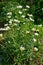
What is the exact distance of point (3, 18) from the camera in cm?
994

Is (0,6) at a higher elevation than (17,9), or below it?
below

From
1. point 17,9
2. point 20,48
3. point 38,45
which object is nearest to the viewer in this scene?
point 20,48

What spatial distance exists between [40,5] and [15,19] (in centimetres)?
188

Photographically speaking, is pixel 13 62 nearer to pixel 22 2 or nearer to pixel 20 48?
pixel 20 48

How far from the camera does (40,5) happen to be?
10.4 m

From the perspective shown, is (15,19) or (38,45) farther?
(15,19)

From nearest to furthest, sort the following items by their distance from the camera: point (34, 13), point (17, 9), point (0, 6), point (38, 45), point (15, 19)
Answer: point (38, 45), point (15, 19), point (17, 9), point (34, 13), point (0, 6)

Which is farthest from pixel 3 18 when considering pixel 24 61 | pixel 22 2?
pixel 24 61

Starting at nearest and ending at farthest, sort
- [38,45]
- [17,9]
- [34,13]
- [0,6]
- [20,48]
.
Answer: [20,48]
[38,45]
[17,9]
[34,13]
[0,6]

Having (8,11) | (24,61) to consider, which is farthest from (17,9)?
(24,61)

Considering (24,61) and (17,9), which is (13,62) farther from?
(17,9)

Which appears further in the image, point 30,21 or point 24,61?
point 30,21

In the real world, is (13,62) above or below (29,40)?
below

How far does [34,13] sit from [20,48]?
3.87 meters
